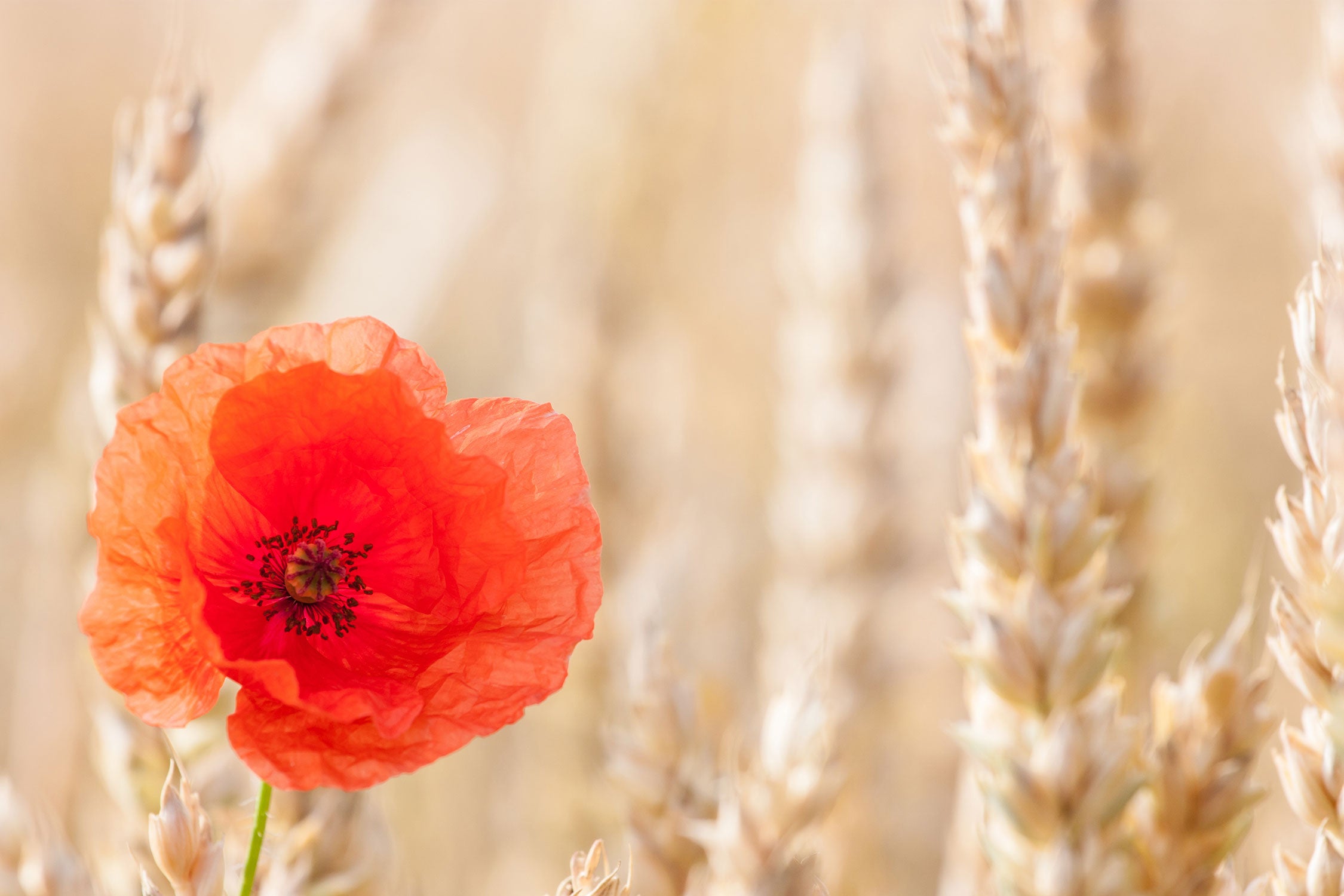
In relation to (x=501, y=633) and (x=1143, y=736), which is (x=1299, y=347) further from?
(x=501, y=633)

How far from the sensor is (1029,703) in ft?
2.78

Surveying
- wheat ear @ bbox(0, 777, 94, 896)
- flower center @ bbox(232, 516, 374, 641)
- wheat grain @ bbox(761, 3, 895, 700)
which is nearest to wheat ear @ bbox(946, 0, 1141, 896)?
flower center @ bbox(232, 516, 374, 641)

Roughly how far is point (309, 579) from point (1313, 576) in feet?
2.15

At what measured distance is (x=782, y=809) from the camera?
0.87 metres

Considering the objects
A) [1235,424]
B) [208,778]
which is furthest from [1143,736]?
[1235,424]


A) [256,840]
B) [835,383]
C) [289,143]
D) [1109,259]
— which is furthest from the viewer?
[835,383]

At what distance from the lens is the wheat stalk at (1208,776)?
845 millimetres

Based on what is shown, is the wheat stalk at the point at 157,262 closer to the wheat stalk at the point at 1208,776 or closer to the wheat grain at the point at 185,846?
the wheat grain at the point at 185,846

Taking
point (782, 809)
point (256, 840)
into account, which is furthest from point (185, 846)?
point (782, 809)

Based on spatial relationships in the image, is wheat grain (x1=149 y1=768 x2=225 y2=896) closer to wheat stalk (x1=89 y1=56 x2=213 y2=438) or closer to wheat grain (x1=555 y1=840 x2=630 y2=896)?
wheat grain (x1=555 y1=840 x2=630 y2=896)

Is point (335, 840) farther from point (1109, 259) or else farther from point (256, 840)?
point (1109, 259)

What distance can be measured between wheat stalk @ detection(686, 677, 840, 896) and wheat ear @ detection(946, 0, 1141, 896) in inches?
4.6

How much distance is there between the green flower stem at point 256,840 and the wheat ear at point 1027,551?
491mm

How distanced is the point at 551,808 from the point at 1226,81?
3.11 meters
